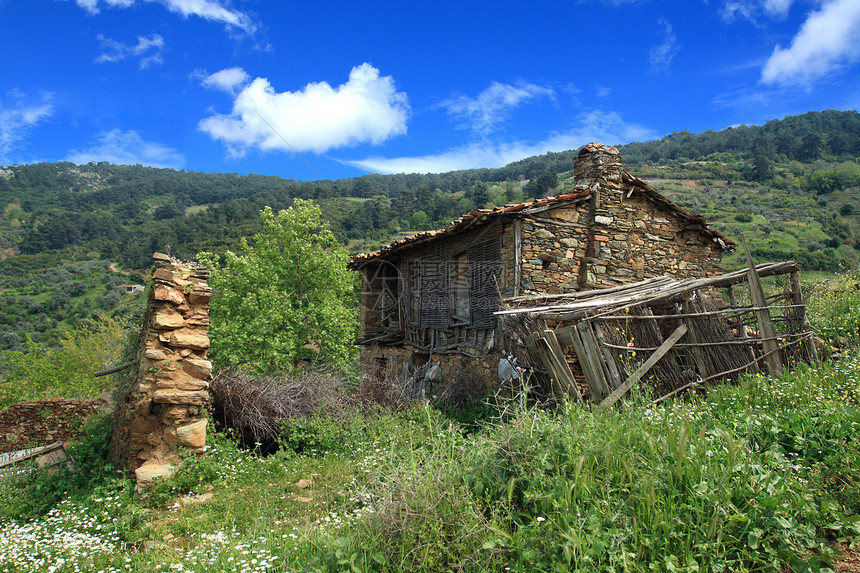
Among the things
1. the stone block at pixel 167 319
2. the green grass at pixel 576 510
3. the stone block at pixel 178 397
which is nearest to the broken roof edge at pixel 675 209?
the green grass at pixel 576 510

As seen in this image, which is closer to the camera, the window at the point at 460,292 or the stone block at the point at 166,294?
the stone block at the point at 166,294

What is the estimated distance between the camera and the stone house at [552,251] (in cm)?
927

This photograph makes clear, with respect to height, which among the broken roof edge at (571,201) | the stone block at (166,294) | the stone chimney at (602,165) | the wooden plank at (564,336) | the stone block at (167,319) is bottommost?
the wooden plank at (564,336)

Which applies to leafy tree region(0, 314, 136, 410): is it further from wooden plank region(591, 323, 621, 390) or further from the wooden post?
the wooden post

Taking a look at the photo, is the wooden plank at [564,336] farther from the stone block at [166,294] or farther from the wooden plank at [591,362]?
the stone block at [166,294]

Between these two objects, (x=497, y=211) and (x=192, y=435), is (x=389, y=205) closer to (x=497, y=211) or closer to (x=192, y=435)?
(x=497, y=211)

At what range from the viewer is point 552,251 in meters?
9.42

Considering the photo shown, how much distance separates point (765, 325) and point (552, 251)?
4.03m

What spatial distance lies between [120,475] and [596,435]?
615 cm

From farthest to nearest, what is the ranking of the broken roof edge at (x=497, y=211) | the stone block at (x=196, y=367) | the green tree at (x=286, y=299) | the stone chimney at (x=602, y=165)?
1. the green tree at (x=286, y=299)
2. the stone chimney at (x=602, y=165)
3. the broken roof edge at (x=497, y=211)
4. the stone block at (x=196, y=367)

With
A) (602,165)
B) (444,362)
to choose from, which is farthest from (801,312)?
(444,362)

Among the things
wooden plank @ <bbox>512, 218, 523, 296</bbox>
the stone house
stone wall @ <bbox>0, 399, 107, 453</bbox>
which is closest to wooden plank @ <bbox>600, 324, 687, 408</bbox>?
the stone house

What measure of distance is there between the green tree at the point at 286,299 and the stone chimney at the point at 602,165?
34.5ft

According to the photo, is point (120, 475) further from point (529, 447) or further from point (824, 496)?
point (824, 496)
